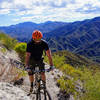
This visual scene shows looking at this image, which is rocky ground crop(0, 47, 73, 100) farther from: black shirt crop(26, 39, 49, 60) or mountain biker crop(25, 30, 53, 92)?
black shirt crop(26, 39, 49, 60)

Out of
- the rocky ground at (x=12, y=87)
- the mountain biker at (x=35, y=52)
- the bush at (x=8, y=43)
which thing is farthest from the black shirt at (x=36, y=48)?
the bush at (x=8, y=43)

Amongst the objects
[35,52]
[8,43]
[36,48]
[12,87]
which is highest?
[8,43]

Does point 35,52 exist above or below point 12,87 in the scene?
above

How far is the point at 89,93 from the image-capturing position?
25.0 ft

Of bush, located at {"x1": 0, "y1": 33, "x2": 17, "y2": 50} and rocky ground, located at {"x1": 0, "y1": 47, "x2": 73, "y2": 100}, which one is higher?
bush, located at {"x1": 0, "y1": 33, "x2": 17, "y2": 50}

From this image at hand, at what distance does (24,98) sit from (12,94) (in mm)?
392

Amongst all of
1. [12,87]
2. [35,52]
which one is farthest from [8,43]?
[35,52]

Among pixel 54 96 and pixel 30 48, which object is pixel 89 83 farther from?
pixel 30 48

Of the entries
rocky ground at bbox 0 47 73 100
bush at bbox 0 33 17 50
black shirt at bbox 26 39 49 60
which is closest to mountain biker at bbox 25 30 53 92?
black shirt at bbox 26 39 49 60

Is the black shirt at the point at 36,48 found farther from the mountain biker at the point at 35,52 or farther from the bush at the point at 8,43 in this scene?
the bush at the point at 8,43

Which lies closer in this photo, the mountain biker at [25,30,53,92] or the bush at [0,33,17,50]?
the mountain biker at [25,30,53,92]

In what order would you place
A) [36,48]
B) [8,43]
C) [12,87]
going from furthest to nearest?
[8,43] → [12,87] → [36,48]

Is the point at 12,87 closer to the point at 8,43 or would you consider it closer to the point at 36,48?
the point at 36,48

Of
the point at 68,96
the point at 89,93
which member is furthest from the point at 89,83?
the point at 68,96
